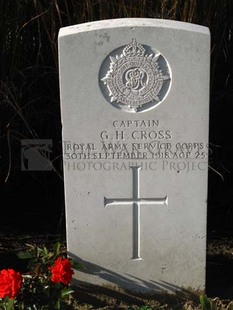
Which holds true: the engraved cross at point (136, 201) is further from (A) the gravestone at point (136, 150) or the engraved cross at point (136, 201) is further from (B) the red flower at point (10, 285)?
(B) the red flower at point (10, 285)

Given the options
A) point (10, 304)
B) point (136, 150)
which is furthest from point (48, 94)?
point (10, 304)

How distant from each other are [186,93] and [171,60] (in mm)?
179

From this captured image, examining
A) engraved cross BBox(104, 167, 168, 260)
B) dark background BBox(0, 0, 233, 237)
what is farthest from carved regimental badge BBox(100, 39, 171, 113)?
dark background BBox(0, 0, 233, 237)

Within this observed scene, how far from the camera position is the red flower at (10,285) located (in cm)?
251

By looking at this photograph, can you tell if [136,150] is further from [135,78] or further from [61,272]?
[61,272]

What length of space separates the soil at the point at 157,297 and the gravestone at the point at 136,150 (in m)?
0.06

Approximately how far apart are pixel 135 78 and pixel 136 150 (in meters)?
0.37

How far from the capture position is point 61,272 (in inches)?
102

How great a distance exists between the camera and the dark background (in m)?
3.43

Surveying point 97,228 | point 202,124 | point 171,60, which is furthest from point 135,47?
point 97,228

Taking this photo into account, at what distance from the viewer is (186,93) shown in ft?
8.74

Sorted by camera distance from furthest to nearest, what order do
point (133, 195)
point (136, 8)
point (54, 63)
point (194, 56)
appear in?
point (54, 63), point (136, 8), point (133, 195), point (194, 56)

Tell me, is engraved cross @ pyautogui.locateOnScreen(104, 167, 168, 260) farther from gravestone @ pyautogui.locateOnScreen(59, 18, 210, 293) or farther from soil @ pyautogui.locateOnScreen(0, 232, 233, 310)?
soil @ pyautogui.locateOnScreen(0, 232, 233, 310)

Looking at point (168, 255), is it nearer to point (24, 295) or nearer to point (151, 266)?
point (151, 266)
